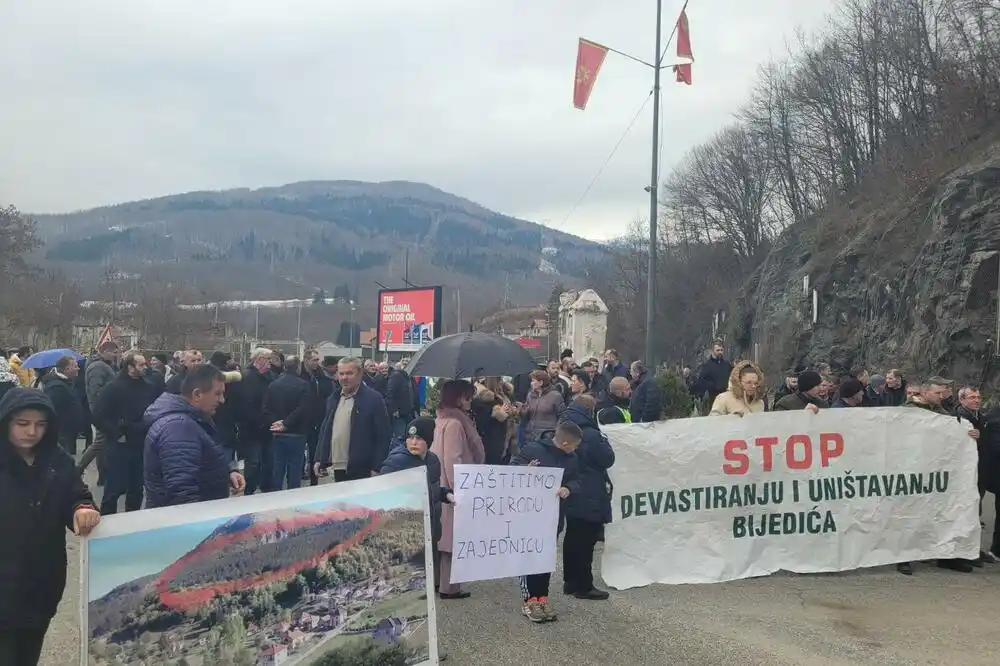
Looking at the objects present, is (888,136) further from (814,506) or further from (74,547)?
(74,547)

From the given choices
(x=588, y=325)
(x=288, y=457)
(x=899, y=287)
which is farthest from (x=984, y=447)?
(x=588, y=325)

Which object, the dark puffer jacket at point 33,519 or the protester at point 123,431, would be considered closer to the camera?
the dark puffer jacket at point 33,519

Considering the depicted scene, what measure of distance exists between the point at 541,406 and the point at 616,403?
0.88 meters

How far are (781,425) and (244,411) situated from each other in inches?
239

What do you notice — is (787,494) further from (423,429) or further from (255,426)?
(255,426)

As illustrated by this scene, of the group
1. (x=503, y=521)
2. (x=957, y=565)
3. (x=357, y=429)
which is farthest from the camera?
(x=957, y=565)

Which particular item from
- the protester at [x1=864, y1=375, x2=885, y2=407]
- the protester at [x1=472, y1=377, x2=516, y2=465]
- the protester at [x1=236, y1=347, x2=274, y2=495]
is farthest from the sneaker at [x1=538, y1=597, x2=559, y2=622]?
the protester at [x1=864, y1=375, x2=885, y2=407]

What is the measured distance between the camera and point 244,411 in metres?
10.2

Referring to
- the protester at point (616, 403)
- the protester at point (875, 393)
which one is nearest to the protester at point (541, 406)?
the protester at point (616, 403)

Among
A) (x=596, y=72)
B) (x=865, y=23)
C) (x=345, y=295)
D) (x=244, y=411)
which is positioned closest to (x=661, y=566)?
(x=244, y=411)

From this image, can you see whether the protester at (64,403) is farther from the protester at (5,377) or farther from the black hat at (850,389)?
the black hat at (850,389)

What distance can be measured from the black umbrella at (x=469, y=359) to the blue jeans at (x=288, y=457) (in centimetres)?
309

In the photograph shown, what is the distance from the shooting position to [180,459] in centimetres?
452

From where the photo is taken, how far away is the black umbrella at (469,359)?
23.6ft
